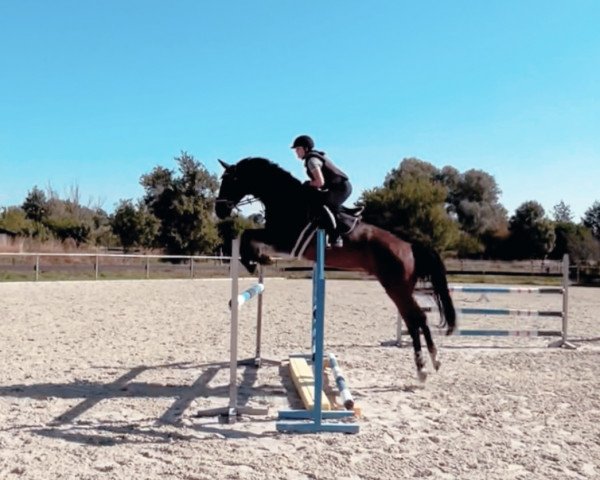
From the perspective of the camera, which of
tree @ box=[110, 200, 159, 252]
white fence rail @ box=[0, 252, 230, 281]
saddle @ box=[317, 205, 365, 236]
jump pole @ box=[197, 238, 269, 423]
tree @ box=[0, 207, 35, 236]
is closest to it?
jump pole @ box=[197, 238, 269, 423]

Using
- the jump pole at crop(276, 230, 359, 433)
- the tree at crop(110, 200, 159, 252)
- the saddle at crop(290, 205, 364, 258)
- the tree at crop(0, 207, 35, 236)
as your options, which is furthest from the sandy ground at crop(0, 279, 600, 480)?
the tree at crop(0, 207, 35, 236)

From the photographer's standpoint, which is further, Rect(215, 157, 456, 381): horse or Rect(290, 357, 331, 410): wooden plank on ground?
Rect(215, 157, 456, 381): horse

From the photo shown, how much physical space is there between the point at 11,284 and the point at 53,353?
32.3 ft

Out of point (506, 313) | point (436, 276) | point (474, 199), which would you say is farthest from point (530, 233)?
point (436, 276)

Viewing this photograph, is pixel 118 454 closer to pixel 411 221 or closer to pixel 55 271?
pixel 55 271

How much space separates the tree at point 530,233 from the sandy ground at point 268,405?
115ft

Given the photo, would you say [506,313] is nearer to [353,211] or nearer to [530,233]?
[353,211]

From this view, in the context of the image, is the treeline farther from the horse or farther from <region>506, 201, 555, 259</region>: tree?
the horse

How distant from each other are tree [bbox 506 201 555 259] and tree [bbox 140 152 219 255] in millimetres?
23348

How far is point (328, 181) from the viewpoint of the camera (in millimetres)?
4711

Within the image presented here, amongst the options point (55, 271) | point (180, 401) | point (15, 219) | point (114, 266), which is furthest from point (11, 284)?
A: point (15, 219)

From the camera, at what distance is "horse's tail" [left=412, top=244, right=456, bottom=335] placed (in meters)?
5.38

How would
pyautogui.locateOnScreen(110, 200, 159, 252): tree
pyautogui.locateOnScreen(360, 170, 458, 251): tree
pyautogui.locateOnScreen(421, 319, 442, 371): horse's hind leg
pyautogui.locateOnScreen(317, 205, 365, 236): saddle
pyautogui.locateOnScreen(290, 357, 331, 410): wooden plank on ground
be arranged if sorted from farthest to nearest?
1. pyautogui.locateOnScreen(360, 170, 458, 251): tree
2. pyautogui.locateOnScreen(110, 200, 159, 252): tree
3. pyautogui.locateOnScreen(421, 319, 442, 371): horse's hind leg
4. pyautogui.locateOnScreen(317, 205, 365, 236): saddle
5. pyautogui.locateOnScreen(290, 357, 331, 410): wooden plank on ground

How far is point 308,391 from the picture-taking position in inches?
176
